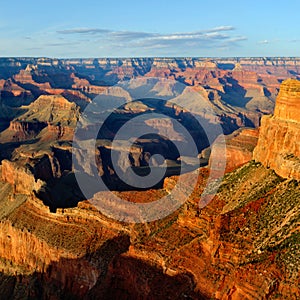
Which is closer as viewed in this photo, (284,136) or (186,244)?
(186,244)

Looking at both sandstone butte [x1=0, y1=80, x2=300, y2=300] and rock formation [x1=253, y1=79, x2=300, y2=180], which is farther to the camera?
rock formation [x1=253, y1=79, x2=300, y2=180]

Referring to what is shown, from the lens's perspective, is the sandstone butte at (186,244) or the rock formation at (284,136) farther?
the rock formation at (284,136)

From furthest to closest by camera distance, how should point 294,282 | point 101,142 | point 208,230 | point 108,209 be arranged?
point 101,142
point 108,209
point 208,230
point 294,282

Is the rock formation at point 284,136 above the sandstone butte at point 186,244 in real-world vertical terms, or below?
above

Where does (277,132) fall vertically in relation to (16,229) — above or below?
above

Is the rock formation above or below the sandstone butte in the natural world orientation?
above

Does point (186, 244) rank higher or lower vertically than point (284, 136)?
lower

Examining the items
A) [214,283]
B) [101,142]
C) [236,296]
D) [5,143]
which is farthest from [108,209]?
[5,143]

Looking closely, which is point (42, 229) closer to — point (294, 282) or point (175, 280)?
point (175, 280)
